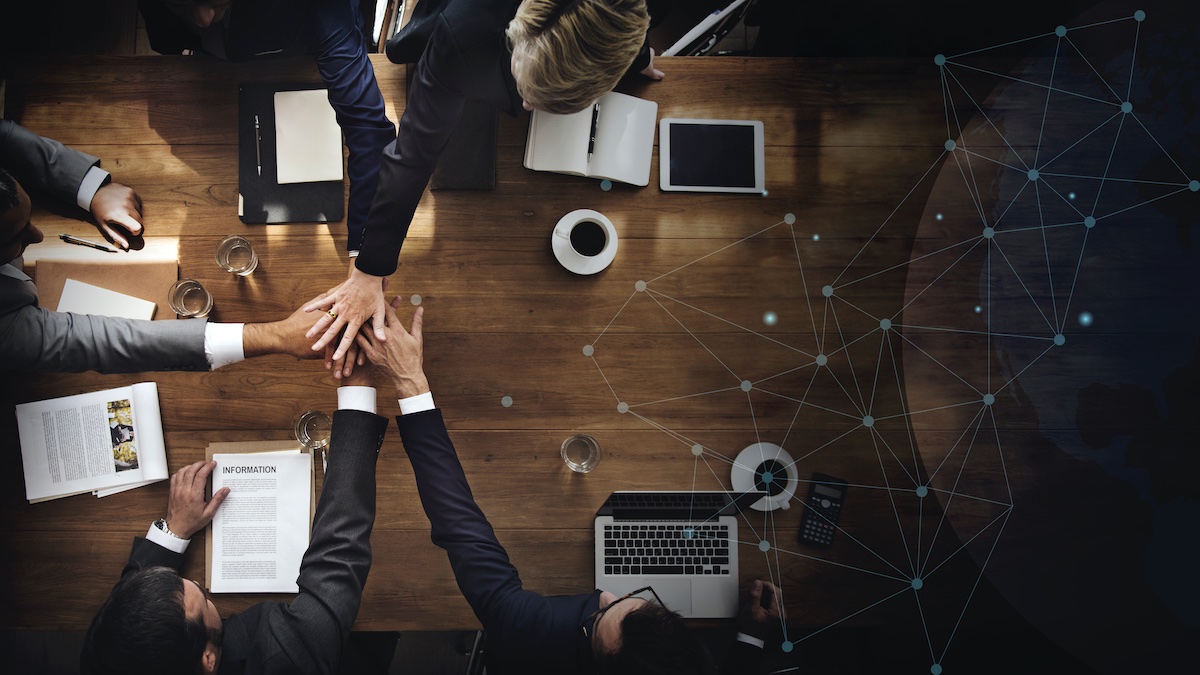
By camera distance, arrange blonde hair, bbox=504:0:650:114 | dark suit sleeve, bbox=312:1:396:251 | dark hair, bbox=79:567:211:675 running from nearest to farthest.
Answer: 1. blonde hair, bbox=504:0:650:114
2. dark hair, bbox=79:567:211:675
3. dark suit sleeve, bbox=312:1:396:251

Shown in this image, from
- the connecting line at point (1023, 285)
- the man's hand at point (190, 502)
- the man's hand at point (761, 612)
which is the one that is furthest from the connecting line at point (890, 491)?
the man's hand at point (190, 502)

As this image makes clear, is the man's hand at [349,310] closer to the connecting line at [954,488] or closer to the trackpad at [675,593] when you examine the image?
the trackpad at [675,593]

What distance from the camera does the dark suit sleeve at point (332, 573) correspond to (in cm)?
131

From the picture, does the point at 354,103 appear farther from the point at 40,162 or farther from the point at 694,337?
the point at 694,337

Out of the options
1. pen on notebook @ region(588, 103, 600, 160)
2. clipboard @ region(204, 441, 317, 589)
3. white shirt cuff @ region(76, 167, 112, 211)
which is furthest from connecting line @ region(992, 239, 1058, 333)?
white shirt cuff @ region(76, 167, 112, 211)

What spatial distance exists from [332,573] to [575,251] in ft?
2.83

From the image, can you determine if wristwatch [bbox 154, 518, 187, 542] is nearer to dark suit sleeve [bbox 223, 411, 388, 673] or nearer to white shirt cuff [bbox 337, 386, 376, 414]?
dark suit sleeve [bbox 223, 411, 388, 673]

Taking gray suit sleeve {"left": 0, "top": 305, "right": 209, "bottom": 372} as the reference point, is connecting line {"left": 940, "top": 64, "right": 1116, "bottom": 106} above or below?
above

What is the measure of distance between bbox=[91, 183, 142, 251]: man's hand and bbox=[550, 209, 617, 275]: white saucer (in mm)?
983

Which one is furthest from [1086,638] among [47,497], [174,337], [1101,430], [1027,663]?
[47,497]

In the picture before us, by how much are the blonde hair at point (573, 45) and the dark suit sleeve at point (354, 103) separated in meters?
0.42

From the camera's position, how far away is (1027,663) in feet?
5.17

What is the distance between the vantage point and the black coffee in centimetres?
152

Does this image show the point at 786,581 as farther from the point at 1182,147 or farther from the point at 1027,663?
the point at 1182,147
